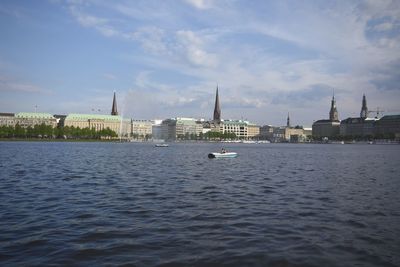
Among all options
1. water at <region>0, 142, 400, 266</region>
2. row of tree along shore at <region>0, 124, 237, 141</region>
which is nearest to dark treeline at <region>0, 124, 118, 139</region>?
row of tree along shore at <region>0, 124, 237, 141</region>

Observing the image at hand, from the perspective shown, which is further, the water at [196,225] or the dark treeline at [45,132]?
the dark treeline at [45,132]

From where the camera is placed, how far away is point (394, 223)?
16656 mm

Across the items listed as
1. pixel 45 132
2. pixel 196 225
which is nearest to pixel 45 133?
pixel 45 132

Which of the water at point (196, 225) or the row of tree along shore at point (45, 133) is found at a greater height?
the row of tree along shore at point (45, 133)

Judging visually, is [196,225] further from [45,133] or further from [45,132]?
[45,133]

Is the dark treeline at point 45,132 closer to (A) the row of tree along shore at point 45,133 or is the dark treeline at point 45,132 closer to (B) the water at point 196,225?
(A) the row of tree along shore at point 45,133

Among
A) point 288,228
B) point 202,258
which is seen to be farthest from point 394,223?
point 202,258

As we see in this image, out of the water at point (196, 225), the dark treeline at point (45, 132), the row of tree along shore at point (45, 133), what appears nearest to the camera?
the water at point (196, 225)

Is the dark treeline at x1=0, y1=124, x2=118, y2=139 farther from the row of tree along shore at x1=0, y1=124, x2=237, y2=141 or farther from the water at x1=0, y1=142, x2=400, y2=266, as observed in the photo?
the water at x1=0, y1=142, x2=400, y2=266

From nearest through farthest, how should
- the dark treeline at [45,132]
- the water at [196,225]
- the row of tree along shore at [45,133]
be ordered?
the water at [196,225] → the dark treeline at [45,132] → the row of tree along shore at [45,133]

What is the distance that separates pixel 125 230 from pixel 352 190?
18.1 m

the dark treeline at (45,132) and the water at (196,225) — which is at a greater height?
the dark treeline at (45,132)

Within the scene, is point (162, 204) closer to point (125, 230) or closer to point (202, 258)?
point (125, 230)

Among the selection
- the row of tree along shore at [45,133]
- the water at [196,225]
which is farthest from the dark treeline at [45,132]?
the water at [196,225]
